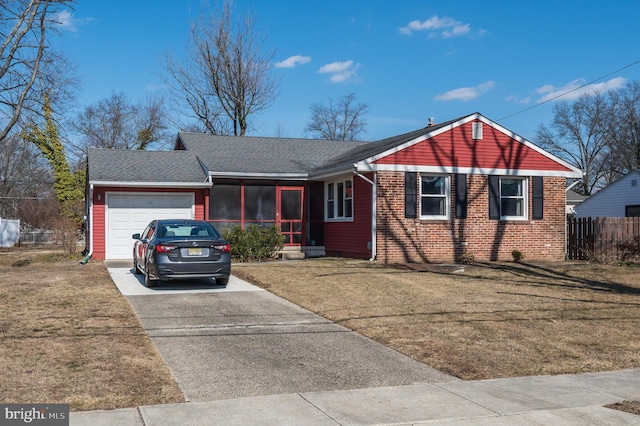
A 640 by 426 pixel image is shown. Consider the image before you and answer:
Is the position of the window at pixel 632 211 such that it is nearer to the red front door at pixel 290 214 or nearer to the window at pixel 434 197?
the window at pixel 434 197

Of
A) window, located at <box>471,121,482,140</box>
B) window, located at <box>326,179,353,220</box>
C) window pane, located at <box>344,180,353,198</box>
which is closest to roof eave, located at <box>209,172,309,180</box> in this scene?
window, located at <box>326,179,353,220</box>

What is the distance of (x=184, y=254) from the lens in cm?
1328

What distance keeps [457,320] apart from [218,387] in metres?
4.81

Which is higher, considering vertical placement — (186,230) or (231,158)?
(231,158)

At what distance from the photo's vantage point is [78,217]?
31.5m

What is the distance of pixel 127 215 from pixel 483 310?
1386 cm

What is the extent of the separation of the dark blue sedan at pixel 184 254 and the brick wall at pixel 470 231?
22.7 ft

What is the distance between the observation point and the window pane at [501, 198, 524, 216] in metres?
21.2

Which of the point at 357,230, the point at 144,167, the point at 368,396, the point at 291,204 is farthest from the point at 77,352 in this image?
the point at 291,204

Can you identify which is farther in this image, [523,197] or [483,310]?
[523,197]

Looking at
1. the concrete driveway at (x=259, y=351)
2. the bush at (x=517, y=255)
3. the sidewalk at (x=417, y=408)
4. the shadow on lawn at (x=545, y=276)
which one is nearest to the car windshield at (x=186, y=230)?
the concrete driveway at (x=259, y=351)

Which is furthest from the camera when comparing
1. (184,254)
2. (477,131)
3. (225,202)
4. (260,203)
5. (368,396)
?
(260,203)

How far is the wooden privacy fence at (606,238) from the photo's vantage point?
2053cm

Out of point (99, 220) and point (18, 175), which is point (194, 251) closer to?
point (99, 220)
